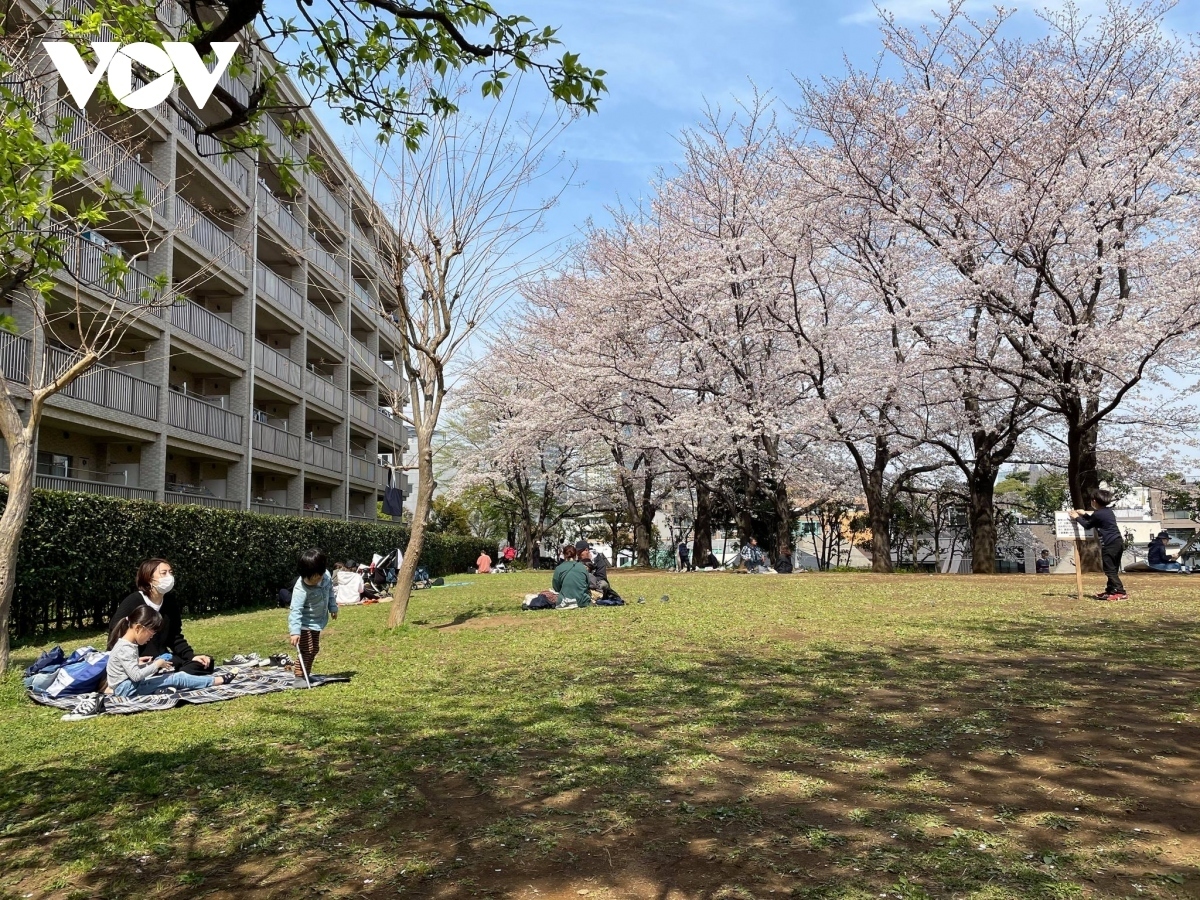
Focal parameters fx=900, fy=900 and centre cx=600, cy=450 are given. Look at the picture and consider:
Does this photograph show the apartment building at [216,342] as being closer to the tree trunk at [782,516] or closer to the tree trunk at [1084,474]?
the tree trunk at [782,516]

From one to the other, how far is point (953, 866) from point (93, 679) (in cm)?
684

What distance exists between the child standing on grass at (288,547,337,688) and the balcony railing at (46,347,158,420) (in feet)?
37.8

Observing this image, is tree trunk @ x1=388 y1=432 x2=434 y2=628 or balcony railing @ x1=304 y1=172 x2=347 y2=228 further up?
balcony railing @ x1=304 y1=172 x2=347 y2=228

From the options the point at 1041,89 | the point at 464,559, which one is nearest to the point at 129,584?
the point at 1041,89

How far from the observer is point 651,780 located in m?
4.61

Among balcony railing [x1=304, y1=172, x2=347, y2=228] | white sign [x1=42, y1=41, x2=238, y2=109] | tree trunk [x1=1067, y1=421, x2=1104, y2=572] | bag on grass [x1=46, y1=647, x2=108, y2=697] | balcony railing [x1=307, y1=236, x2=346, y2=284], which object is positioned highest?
balcony railing [x1=304, y1=172, x2=347, y2=228]

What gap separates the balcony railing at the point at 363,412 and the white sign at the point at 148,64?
111ft

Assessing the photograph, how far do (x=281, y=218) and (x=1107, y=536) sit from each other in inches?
1025

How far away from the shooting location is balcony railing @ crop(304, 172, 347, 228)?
1239 inches

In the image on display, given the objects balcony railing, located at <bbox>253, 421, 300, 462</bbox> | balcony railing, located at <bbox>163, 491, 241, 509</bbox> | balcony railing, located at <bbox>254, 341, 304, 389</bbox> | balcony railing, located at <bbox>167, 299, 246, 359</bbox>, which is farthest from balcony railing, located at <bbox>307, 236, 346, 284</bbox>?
balcony railing, located at <bbox>163, 491, 241, 509</bbox>

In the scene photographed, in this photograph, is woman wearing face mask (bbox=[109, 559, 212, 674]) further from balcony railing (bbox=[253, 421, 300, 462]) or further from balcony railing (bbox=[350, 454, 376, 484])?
balcony railing (bbox=[350, 454, 376, 484])

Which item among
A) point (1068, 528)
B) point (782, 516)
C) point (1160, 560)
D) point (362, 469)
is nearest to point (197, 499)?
point (362, 469)

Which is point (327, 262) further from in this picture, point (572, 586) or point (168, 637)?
point (168, 637)

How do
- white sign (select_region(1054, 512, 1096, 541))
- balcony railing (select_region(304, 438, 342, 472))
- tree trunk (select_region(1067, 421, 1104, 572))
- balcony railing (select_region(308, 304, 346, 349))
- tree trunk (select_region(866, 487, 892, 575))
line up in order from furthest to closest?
balcony railing (select_region(308, 304, 346, 349)) → balcony railing (select_region(304, 438, 342, 472)) → tree trunk (select_region(866, 487, 892, 575)) → tree trunk (select_region(1067, 421, 1104, 572)) → white sign (select_region(1054, 512, 1096, 541))
